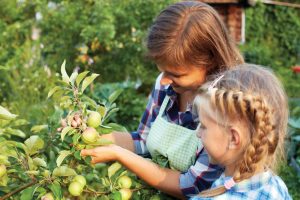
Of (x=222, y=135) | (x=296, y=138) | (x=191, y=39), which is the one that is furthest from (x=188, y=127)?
(x=296, y=138)

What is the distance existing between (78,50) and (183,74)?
11.3ft

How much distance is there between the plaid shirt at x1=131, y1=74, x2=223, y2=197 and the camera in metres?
1.93

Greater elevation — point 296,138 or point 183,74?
point 183,74

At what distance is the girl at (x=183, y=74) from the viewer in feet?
6.34

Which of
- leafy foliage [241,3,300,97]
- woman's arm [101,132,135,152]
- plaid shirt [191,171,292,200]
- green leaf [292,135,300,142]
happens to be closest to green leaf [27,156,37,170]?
woman's arm [101,132,135,152]

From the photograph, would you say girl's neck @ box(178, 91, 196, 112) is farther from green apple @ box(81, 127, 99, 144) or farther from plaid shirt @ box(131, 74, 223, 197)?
Result: green apple @ box(81, 127, 99, 144)

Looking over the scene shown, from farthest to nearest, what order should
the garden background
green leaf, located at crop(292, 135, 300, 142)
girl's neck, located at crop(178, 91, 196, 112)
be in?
the garden background, green leaf, located at crop(292, 135, 300, 142), girl's neck, located at crop(178, 91, 196, 112)

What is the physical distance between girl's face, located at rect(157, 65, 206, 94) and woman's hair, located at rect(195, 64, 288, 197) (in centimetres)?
26

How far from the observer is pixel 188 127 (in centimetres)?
210

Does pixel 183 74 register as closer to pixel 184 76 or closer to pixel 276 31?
pixel 184 76

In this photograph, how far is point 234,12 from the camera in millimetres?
10289

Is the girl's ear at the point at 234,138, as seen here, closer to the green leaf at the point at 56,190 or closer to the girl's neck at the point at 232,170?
the girl's neck at the point at 232,170

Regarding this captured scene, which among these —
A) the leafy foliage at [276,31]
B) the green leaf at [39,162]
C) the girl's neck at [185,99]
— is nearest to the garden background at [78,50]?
the girl's neck at [185,99]

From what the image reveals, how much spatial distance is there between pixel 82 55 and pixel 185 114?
3.32 metres
